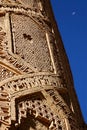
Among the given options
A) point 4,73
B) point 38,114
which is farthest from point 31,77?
point 38,114

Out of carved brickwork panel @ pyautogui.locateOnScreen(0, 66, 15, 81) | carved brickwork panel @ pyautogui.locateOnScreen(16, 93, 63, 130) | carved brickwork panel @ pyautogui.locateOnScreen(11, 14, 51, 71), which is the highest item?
carved brickwork panel @ pyautogui.locateOnScreen(11, 14, 51, 71)

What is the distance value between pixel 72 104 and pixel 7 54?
103cm

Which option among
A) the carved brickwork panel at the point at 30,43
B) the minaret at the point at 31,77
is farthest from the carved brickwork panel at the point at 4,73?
the carved brickwork panel at the point at 30,43

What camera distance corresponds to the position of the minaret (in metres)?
3.75

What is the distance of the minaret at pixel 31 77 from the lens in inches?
148

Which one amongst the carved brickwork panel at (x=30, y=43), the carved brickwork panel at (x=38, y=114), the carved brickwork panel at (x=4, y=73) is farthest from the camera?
the carved brickwork panel at (x=30, y=43)

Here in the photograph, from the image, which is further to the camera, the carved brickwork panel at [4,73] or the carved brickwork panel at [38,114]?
the carved brickwork panel at [4,73]

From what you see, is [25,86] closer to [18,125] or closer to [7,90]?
[7,90]

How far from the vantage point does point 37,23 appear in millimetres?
5438

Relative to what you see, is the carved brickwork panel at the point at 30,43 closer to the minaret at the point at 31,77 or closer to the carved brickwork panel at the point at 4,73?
the minaret at the point at 31,77

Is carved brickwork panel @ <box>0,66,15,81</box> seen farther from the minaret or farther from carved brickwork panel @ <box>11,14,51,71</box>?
carved brickwork panel @ <box>11,14,51,71</box>

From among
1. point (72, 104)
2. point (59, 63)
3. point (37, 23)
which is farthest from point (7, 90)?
point (37, 23)

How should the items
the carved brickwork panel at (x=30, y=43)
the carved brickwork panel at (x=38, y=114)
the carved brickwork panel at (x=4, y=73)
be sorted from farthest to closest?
the carved brickwork panel at (x=30, y=43) < the carved brickwork panel at (x=4, y=73) < the carved brickwork panel at (x=38, y=114)

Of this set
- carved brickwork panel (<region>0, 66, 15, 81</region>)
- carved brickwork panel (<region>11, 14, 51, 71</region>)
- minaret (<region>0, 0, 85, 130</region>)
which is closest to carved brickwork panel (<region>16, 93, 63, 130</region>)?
minaret (<region>0, 0, 85, 130</region>)
